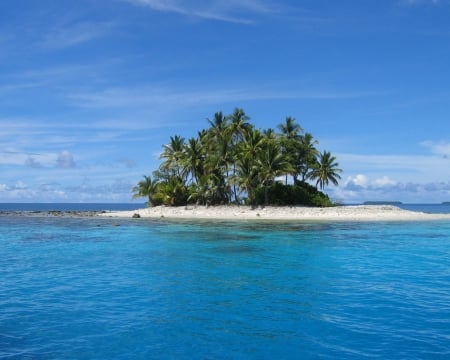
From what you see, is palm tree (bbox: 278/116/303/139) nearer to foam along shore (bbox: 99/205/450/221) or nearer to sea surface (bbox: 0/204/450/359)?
foam along shore (bbox: 99/205/450/221)

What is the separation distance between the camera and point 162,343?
9727 millimetres

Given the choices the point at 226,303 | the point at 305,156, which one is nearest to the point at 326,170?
the point at 305,156

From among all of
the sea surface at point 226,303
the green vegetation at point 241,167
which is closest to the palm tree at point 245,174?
the green vegetation at point 241,167

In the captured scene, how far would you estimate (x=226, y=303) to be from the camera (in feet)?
43.0

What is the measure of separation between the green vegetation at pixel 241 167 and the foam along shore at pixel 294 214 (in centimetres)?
236

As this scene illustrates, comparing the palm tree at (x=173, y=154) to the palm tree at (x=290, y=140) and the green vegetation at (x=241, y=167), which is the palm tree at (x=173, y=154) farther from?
the palm tree at (x=290, y=140)

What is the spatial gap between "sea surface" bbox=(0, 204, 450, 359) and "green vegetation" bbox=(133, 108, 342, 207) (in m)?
33.3

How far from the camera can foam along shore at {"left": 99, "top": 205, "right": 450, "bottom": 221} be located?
54.1 m

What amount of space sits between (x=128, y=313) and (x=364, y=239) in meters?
22.8

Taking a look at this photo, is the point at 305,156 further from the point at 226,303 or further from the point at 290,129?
the point at 226,303

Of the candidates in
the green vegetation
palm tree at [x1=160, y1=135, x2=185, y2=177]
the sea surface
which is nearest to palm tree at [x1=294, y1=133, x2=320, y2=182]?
the green vegetation

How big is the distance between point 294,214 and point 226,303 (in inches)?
1728

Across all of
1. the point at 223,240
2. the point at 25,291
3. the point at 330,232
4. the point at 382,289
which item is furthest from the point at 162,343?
the point at 330,232

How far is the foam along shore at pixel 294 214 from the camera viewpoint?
177ft
